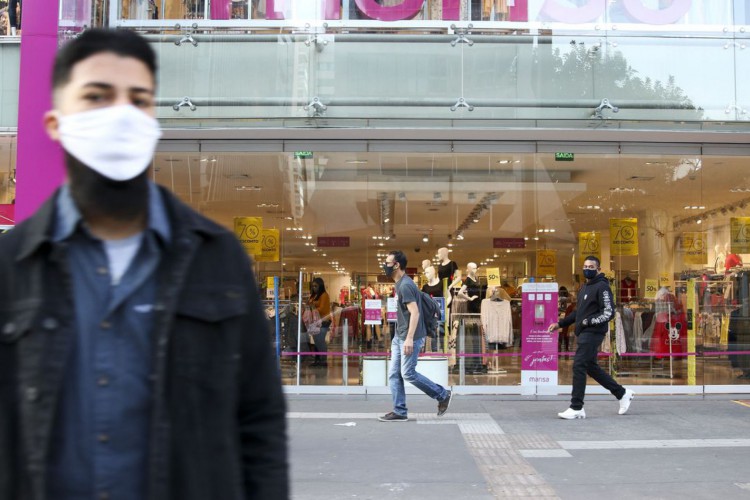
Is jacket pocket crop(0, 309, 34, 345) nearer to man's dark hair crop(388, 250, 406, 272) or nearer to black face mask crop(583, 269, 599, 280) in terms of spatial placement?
man's dark hair crop(388, 250, 406, 272)

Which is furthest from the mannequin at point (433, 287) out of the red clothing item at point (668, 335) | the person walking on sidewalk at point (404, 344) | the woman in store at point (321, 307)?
the red clothing item at point (668, 335)

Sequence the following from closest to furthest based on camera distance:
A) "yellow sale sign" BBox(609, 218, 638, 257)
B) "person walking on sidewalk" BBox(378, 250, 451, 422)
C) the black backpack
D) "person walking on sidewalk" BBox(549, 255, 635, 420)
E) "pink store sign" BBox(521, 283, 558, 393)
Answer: "person walking on sidewalk" BBox(378, 250, 451, 422)
the black backpack
"person walking on sidewalk" BBox(549, 255, 635, 420)
"pink store sign" BBox(521, 283, 558, 393)
"yellow sale sign" BBox(609, 218, 638, 257)

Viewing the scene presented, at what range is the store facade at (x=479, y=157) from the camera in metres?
12.5

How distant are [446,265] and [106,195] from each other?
11.5 m

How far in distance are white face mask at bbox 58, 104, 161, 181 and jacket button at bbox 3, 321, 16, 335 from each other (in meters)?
0.38

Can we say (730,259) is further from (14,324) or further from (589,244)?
(14,324)

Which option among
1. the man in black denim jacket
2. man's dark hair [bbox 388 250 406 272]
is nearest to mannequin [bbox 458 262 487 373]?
man's dark hair [bbox 388 250 406 272]

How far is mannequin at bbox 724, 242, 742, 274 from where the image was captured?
1354 cm

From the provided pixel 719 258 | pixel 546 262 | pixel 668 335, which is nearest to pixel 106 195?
pixel 546 262

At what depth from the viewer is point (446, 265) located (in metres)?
13.3

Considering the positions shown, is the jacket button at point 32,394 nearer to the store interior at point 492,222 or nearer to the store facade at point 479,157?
the store facade at point 479,157

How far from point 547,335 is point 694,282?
2.77 m

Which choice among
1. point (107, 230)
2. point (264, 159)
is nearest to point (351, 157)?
point (264, 159)

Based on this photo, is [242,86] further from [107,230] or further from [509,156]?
[107,230]
